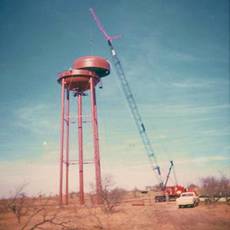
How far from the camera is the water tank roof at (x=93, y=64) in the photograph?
135 ft

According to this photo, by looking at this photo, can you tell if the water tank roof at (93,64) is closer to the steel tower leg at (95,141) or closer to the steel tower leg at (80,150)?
the steel tower leg at (95,141)

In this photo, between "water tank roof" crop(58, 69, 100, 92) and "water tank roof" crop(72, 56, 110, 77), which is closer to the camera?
"water tank roof" crop(58, 69, 100, 92)

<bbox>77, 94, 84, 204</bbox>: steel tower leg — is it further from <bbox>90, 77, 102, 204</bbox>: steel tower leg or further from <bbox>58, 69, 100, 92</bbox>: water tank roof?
<bbox>58, 69, 100, 92</bbox>: water tank roof

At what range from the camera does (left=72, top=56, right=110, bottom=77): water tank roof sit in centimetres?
4106

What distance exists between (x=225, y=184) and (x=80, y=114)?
27.2 m

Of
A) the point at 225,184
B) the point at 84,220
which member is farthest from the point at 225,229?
the point at 225,184

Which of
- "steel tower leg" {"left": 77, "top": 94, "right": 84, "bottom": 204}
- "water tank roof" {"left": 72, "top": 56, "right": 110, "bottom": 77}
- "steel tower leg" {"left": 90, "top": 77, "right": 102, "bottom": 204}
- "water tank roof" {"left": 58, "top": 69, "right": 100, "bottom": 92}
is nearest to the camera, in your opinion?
"steel tower leg" {"left": 77, "top": 94, "right": 84, "bottom": 204}

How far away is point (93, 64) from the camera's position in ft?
135

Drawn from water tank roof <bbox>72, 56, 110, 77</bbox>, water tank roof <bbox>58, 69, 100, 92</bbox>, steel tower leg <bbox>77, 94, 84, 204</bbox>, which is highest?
water tank roof <bbox>72, 56, 110, 77</bbox>

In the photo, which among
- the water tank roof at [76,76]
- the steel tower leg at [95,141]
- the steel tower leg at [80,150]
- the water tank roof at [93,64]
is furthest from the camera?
the water tank roof at [93,64]

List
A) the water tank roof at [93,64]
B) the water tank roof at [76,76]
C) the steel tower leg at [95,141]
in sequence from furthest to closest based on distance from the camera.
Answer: the water tank roof at [93,64] → the water tank roof at [76,76] → the steel tower leg at [95,141]

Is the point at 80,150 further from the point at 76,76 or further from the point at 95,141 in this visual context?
the point at 76,76

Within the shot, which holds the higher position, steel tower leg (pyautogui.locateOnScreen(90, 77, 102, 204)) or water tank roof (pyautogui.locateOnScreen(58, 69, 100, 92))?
water tank roof (pyautogui.locateOnScreen(58, 69, 100, 92))

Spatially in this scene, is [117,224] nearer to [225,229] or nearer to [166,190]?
[225,229]
